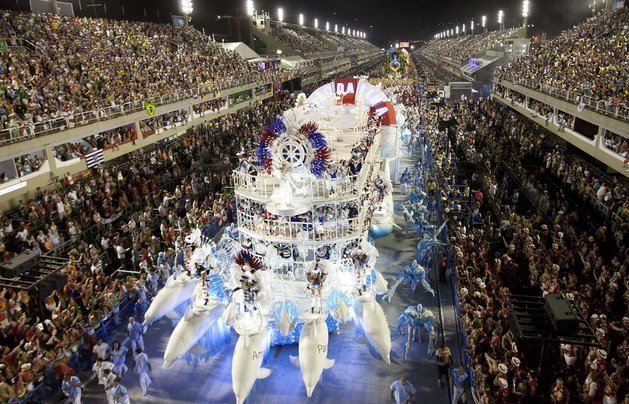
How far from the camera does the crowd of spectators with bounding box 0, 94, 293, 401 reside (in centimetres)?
1241

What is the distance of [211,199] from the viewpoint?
80.2ft

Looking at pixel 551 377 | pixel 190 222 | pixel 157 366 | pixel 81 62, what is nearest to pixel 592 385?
pixel 551 377

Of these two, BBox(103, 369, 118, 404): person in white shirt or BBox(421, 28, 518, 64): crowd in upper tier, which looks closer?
BBox(103, 369, 118, 404): person in white shirt

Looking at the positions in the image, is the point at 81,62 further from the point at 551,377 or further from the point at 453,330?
the point at 551,377

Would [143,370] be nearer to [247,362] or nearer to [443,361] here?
[247,362]

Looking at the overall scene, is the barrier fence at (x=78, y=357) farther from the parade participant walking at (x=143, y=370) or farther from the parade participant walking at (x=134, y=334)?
the parade participant walking at (x=143, y=370)

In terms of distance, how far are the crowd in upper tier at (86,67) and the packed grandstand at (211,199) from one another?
0.14 m

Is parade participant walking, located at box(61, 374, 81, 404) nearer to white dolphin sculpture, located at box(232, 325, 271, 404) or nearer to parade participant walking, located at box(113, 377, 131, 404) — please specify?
parade participant walking, located at box(113, 377, 131, 404)

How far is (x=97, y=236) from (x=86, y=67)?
52.3 ft

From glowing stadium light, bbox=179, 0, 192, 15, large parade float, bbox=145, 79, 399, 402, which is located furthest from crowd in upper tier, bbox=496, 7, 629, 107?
glowing stadium light, bbox=179, 0, 192, 15

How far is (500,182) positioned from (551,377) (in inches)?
658

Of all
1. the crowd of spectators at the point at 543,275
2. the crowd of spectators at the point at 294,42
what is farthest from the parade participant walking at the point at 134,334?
the crowd of spectators at the point at 294,42

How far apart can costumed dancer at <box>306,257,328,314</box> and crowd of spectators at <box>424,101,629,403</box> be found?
3.98 m

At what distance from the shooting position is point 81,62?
99.9ft
